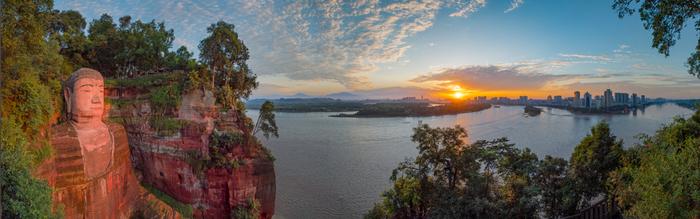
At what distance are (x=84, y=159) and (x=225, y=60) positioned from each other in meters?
6.46

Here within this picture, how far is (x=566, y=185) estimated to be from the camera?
10.8m

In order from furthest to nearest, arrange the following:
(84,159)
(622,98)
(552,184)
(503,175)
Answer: (622,98) < (503,175) < (552,184) < (84,159)

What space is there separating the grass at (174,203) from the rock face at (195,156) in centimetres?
16

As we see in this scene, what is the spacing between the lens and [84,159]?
374 inches

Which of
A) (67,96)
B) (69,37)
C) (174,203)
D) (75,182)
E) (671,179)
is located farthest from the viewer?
(69,37)

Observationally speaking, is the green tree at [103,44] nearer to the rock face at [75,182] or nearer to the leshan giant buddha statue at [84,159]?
the leshan giant buddha statue at [84,159]

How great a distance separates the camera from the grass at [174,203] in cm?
1316

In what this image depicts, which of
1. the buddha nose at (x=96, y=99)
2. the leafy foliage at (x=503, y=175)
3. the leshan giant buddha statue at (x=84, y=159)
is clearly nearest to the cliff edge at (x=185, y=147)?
the leshan giant buddha statue at (x=84, y=159)

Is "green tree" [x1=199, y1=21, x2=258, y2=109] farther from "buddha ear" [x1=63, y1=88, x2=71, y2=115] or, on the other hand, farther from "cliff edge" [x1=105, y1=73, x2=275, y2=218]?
"buddha ear" [x1=63, y1=88, x2=71, y2=115]

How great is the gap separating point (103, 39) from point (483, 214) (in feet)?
72.6

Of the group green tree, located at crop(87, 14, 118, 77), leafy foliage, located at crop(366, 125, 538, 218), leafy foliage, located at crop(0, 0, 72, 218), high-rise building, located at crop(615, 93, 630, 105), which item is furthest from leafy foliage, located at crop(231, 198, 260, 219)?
high-rise building, located at crop(615, 93, 630, 105)

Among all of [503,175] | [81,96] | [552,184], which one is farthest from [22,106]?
[552,184]

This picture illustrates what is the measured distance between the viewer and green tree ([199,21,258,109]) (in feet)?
44.5

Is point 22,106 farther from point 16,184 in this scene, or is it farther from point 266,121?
point 266,121
